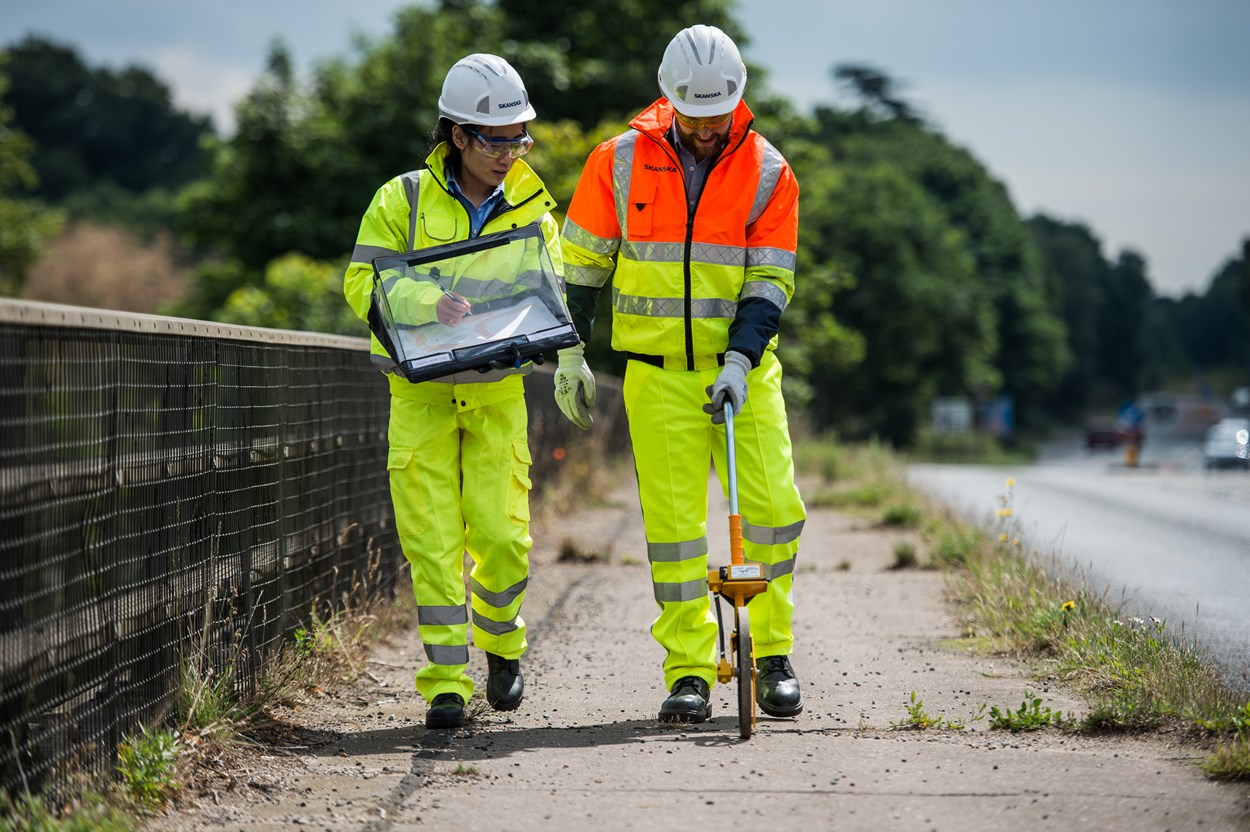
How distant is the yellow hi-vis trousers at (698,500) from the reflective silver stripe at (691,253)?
0.37 m

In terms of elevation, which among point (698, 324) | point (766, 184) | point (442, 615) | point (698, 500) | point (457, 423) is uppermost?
point (766, 184)

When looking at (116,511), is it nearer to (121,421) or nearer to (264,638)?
(121,421)

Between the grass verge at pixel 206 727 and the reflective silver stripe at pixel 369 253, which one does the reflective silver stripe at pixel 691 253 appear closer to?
the reflective silver stripe at pixel 369 253

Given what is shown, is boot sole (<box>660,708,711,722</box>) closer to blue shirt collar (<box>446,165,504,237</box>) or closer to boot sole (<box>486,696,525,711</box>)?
boot sole (<box>486,696,525,711</box>)

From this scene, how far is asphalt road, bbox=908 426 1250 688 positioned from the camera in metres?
7.79

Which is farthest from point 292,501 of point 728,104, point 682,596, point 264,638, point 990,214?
point 990,214

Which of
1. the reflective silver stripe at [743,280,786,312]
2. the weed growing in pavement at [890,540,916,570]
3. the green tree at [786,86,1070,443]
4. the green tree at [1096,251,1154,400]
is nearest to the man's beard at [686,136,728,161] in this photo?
the reflective silver stripe at [743,280,786,312]

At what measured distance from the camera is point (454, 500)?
5.30 metres

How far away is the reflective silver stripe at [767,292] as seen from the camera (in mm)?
5340

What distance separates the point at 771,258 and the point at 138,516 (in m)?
2.33

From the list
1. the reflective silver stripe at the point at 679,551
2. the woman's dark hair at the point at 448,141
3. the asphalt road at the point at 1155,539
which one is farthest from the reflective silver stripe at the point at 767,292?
the asphalt road at the point at 1155,539

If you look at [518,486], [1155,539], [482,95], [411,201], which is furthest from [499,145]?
[1155,539]

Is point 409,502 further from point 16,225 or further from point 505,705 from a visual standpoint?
point 16,225

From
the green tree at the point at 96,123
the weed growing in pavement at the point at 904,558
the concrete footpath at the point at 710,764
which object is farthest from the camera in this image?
the green tree at the point at 96,123
